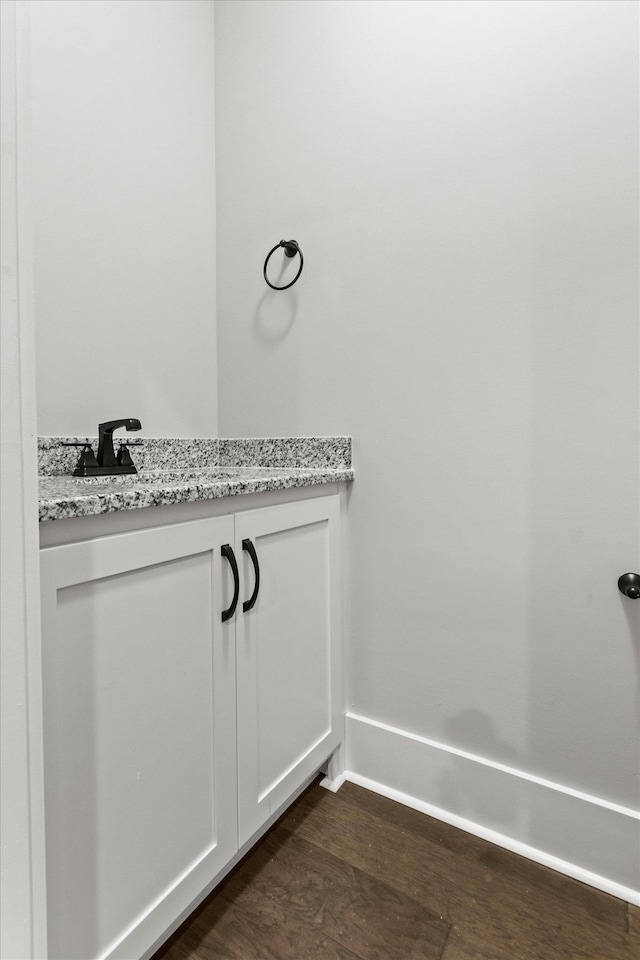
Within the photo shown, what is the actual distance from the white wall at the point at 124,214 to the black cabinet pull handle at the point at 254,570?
24.5 inches

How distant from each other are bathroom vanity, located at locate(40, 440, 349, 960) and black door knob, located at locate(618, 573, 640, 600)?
70cm

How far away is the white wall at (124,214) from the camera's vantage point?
1265 mm

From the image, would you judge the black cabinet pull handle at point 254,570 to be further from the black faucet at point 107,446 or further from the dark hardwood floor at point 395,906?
the dark hardwood floor at point 395,906

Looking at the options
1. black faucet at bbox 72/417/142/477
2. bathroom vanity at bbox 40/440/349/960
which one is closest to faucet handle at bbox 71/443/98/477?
black faucet at bbox 72/417/142/477

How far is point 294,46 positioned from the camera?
1505 millimetres

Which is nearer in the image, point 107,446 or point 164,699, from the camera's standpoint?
point 164,699

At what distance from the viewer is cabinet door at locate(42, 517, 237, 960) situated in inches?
28.3

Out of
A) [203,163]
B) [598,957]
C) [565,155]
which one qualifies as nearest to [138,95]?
[203,163]

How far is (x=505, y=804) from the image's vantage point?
123 cm

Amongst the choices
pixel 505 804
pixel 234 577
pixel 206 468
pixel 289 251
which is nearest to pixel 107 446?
pixel 206 468

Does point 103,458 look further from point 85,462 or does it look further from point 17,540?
point 17,540

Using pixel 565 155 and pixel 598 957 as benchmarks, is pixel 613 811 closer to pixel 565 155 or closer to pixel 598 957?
pixel 598 957

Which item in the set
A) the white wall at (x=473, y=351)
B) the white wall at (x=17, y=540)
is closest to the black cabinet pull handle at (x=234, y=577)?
the white wall at (x=17, y=540)

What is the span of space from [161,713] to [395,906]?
67cm
